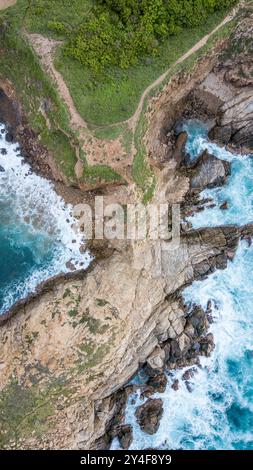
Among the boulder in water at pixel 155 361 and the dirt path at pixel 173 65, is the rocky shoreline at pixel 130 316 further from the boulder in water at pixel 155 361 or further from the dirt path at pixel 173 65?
the dirt path at pixel 173 65

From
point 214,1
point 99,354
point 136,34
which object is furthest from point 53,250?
point 214,1

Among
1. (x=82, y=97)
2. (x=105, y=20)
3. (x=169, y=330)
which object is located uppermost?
(x=105, y=20)

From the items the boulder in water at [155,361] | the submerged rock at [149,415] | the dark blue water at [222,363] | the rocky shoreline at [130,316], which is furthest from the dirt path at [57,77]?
the submerged rock at [149,415]

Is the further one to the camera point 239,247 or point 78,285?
point 239,247

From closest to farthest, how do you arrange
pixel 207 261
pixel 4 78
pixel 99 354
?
pixel 99 354 → pixel 4 78 → pixel 207 261

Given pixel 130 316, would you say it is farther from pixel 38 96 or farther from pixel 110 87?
pixel 38 96

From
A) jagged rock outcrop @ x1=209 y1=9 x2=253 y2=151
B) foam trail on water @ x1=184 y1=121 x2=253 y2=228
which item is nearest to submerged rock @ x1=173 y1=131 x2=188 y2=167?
foam trail on water @ x1=184 y1=121 x2=253 y2=228

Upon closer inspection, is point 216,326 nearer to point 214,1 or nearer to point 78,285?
point 78,285
